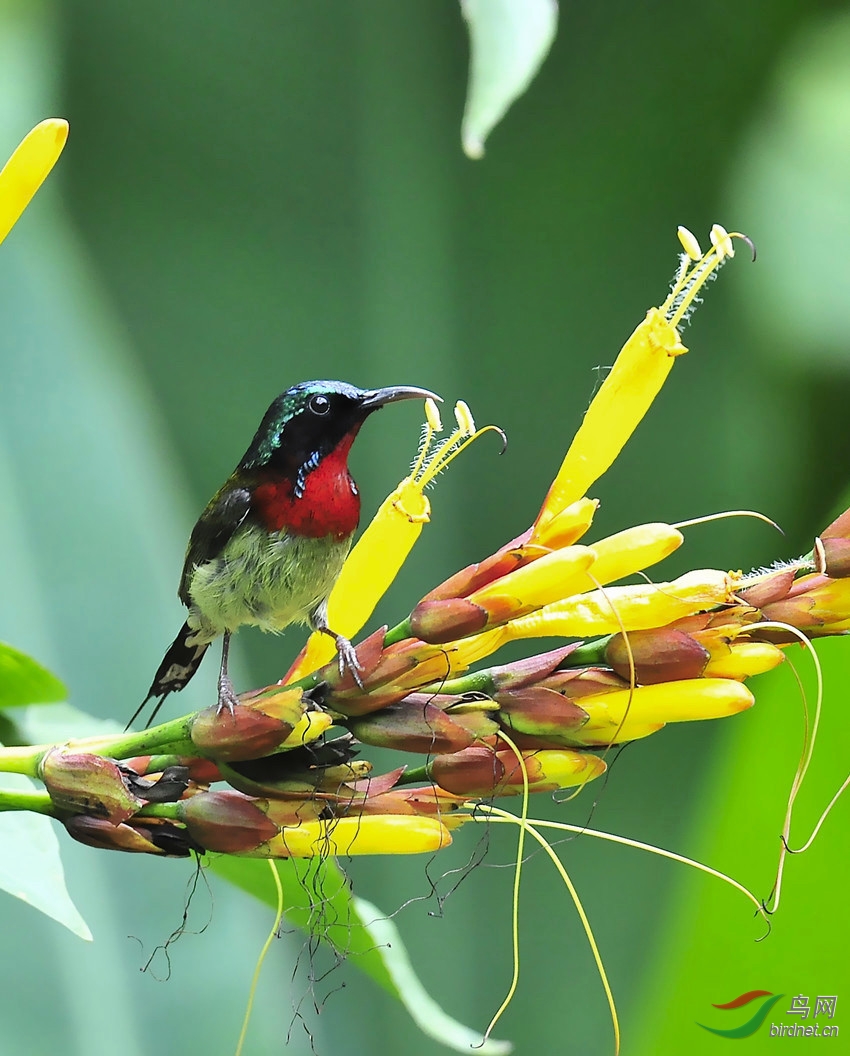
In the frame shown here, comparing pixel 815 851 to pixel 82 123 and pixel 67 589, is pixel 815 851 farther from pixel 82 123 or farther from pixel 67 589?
pixel 82 123

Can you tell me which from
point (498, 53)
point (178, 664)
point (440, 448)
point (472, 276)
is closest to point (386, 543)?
point (440, 448)

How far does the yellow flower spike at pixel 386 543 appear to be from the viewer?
334 mm

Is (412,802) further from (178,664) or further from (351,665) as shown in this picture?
(178,664)

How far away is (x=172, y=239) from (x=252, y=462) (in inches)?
25.6

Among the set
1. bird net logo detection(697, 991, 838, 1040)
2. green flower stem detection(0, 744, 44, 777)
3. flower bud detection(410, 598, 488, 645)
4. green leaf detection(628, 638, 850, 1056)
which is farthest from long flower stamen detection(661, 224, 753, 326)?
bird net logo detection(697, 991, 838, 1040)

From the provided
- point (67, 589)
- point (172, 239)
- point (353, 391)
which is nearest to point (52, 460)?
point (67, 589)

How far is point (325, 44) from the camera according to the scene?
962mm

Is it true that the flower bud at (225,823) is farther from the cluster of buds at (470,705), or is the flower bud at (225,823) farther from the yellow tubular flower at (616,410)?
the yellow tubular flower at (616,410)

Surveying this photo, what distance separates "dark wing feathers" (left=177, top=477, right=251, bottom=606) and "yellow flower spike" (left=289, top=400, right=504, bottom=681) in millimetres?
66

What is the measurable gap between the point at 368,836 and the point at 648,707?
0.09 metres

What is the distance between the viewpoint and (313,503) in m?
0.40

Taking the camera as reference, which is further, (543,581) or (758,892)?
(758,892)

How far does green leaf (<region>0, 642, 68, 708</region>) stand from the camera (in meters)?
0.44

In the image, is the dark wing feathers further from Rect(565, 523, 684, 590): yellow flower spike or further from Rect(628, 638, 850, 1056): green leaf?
Rect(628, 638, 850, 1056): green leaf
